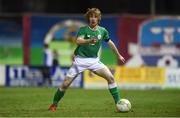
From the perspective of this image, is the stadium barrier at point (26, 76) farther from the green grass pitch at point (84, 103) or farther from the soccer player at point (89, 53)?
the soccer player at point (89, 53)

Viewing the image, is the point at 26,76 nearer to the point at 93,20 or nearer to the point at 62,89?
the point at 62,89

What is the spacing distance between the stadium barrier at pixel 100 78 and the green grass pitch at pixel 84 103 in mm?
1133

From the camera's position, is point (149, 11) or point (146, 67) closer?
point (146, 67)

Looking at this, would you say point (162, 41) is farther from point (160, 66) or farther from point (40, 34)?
point (40, 34)

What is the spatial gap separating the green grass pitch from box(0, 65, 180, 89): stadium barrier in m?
1.13

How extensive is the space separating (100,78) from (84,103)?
738 centimetres

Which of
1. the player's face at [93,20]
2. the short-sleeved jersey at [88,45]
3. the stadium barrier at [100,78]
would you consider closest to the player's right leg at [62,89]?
the short-sleeved jersey at [88,45]

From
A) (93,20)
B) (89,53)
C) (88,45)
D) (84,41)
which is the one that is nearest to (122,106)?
(89,53)

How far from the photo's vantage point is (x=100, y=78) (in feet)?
86.9

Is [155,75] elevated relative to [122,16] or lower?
lower

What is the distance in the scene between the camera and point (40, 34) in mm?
28234

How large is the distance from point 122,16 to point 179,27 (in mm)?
2195

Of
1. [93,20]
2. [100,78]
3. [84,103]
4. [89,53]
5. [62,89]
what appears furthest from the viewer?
[100,78]

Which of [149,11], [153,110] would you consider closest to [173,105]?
[153,110]
